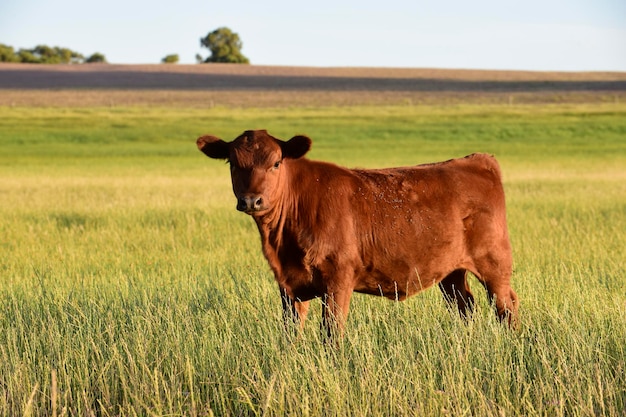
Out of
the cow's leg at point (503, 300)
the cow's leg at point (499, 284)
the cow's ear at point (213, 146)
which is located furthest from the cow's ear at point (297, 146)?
the cow's leg at point (503, 300)

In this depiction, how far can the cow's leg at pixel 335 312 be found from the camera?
6070mm

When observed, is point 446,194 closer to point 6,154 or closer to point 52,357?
point 52,357

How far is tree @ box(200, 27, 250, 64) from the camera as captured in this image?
385ft

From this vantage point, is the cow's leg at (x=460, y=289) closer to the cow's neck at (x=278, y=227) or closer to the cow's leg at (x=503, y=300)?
the cow's leg at (x=503, y=300)

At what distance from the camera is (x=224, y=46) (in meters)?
118

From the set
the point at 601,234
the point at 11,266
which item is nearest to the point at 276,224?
the point at 11,266

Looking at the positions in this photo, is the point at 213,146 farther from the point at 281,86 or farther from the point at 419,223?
the point at 281,86

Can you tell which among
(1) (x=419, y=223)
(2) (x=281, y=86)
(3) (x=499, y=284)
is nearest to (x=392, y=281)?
(1) (x=419, y=223)

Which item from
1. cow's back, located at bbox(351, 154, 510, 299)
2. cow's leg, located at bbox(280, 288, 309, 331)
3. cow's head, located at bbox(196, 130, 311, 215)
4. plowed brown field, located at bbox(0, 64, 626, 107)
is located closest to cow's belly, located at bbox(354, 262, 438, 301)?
cow's back, located at bbox(351, 154, 510, 299)

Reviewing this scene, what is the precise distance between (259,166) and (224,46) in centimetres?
11426

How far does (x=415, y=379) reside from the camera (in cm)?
548

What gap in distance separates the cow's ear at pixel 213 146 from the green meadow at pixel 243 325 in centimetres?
127

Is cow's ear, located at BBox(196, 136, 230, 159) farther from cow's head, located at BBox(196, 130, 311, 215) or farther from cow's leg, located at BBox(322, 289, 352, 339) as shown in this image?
cow's leg, located at BBox(322, 289, 352, 339)

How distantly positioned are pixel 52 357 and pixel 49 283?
2.88 metres
